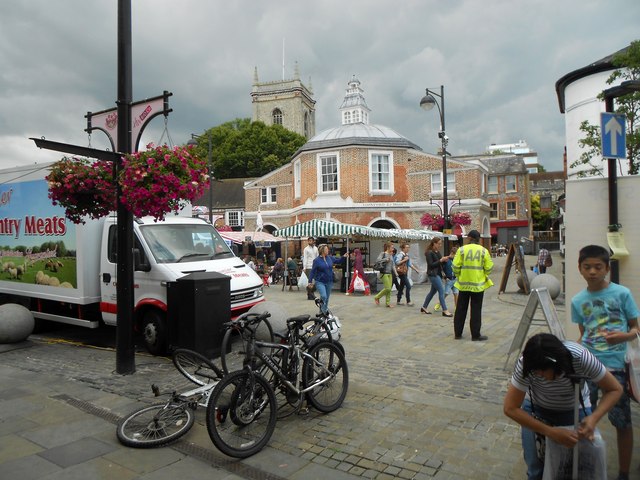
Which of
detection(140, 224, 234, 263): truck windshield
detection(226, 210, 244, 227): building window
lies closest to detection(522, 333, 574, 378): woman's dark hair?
detection(140, 224, 234, 263): truck windshield

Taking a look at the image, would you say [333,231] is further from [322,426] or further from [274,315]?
[322,426]

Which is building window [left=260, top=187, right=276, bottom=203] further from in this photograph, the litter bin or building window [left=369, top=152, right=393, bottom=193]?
the litter bin

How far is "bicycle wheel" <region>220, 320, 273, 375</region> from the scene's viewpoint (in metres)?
5.09

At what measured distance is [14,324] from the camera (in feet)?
28.1

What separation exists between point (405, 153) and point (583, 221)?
24.6m

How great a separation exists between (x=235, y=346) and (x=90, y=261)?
11.1 feet

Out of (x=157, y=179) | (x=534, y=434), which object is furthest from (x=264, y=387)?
(x=157, y=179)

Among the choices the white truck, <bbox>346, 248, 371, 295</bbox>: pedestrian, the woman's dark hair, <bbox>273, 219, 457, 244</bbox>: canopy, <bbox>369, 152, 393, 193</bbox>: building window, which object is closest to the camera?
the woman's dark hair

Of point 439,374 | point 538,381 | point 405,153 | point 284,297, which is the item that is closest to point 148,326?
point 439,374

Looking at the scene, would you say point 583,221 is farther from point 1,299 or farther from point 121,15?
point 1,299

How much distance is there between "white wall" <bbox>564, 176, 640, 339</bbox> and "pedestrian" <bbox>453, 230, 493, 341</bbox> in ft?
7.74

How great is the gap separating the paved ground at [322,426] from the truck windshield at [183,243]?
1674 millimetres

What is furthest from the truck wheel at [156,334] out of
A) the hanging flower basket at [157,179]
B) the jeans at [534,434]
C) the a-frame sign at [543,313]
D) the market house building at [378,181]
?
the market house building at [378,181]

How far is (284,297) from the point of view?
1534 centimetres
